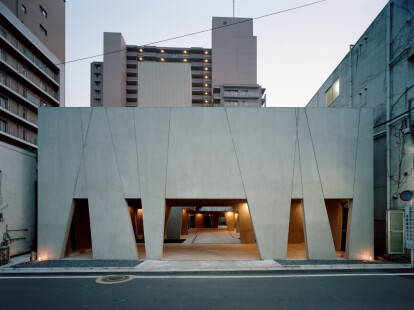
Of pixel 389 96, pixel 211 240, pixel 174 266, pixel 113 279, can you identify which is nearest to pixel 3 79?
pixel 211 240

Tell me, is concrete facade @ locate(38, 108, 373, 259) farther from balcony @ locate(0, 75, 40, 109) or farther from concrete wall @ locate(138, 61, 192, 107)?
balcony @ locate(0, 75, 40, 109)

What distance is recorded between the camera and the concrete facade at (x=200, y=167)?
12.3 metres

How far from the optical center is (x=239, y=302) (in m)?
6.93

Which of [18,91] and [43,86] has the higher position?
[43,86]

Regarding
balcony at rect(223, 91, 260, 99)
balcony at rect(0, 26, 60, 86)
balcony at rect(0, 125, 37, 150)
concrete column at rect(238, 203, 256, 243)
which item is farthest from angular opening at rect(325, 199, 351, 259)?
balcony at rect(223, 91, 260, 99)

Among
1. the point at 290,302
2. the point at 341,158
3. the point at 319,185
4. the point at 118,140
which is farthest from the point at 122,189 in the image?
the point at 341,158

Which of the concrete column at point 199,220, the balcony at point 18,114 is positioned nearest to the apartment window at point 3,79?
the balcony at point 18,114

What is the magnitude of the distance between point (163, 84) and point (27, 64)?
25633 millimetres

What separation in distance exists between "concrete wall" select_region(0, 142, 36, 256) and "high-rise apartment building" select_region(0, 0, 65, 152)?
16341mm

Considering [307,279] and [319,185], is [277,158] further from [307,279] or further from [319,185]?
[307,279]

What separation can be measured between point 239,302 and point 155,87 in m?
13.2

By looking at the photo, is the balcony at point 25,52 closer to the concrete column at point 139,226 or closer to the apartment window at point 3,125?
the apartment window at point 3,125

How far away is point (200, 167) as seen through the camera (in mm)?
12625

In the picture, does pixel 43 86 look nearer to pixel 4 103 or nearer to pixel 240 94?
pixel 4 103
